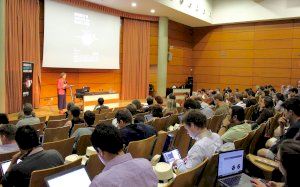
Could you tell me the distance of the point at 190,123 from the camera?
3.21m

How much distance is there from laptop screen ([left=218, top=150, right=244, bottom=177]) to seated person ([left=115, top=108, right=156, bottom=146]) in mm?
1242

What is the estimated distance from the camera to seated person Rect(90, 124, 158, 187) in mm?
1711

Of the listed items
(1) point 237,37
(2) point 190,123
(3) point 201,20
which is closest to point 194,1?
(3) point 201,20

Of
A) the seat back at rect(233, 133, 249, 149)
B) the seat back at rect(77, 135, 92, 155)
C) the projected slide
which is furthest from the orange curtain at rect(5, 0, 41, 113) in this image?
the seat back at rect(233, 133, 249, 149)

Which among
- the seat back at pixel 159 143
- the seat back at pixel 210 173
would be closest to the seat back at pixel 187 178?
the seat back at pixel 210 173

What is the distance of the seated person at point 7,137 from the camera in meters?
3.31

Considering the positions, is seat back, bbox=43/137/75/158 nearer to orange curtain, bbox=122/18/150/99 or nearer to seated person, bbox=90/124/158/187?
seated person, bbox=90/124/158/187

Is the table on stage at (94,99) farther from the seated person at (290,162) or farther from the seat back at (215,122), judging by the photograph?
the seated person at (290,162)

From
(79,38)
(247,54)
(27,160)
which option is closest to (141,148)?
(27,160)

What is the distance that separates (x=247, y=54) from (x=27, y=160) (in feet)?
47.1

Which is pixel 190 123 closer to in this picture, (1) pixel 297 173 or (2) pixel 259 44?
(1) pixel 297 173

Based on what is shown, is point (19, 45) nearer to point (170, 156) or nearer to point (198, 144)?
point (170, 156)

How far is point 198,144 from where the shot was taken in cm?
297

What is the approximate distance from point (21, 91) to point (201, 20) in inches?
353
